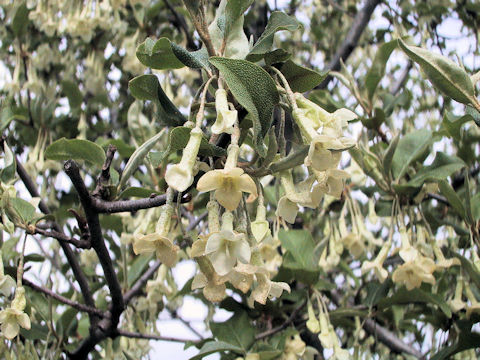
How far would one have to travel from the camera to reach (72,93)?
1.86 meters

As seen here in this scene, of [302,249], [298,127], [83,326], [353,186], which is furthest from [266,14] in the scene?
[298,127]

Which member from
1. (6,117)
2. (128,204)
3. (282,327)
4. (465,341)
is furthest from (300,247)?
(6,117)

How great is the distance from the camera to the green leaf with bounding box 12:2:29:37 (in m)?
1.83

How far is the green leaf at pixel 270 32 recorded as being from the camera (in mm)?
720

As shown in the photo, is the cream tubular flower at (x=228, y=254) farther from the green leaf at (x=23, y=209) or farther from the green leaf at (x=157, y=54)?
the green leaf at (x=23, y=209)

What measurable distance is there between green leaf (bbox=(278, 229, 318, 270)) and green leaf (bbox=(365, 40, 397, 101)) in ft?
1.44

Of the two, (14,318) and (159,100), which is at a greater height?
(159,100)

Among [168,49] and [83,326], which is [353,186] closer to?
[83,326]

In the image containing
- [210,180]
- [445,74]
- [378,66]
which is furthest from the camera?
[378,66]

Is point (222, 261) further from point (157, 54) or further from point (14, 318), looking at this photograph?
point (14, 318)

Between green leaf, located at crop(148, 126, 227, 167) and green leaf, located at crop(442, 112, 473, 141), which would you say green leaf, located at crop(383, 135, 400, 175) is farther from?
green leaf, located at crop(148, 126, 227, 167)

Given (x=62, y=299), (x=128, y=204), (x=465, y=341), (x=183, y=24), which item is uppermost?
(x=128, y=204)

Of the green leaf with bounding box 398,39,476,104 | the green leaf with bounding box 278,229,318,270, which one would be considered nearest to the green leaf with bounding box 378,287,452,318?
the green leaf with bounding box 278,229,318,270

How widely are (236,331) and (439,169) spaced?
0.65m
